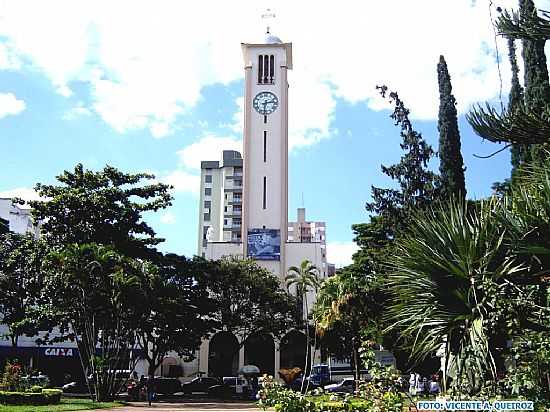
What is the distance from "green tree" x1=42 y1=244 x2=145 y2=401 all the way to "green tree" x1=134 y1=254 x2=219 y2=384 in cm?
91

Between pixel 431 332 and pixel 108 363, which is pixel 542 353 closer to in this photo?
pixel 431 332

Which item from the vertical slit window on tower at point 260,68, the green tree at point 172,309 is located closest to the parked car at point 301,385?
the green tree at point 172,309

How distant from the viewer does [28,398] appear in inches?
880

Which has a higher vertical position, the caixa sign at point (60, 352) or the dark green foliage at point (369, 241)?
the dark green foliage at point (369, 241)

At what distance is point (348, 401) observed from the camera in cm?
830

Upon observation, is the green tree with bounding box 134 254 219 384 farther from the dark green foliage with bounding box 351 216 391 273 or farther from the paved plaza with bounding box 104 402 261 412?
the dark green foliage with bounding box 351 216 391 273

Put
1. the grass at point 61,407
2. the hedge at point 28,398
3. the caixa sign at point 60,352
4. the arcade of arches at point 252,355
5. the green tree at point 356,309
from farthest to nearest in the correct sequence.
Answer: the arcade of arches at point 252,355 → the caixa sign at point 60,352 → the green tree at point 356,309 → the hedge at point 28,398 → the grass at point 61,407

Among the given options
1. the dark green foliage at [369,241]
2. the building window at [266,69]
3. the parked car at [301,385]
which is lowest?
the parked car at [301,385]

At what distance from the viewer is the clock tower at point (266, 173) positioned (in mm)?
53812

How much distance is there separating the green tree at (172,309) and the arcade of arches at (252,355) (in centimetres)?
1017

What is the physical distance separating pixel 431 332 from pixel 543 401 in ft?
5.28

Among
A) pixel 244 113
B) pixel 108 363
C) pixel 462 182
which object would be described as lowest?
pixel 108 363

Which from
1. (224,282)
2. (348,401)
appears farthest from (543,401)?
(224,282)

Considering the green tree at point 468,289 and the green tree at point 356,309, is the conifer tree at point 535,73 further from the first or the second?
the green tree at point 356,309
